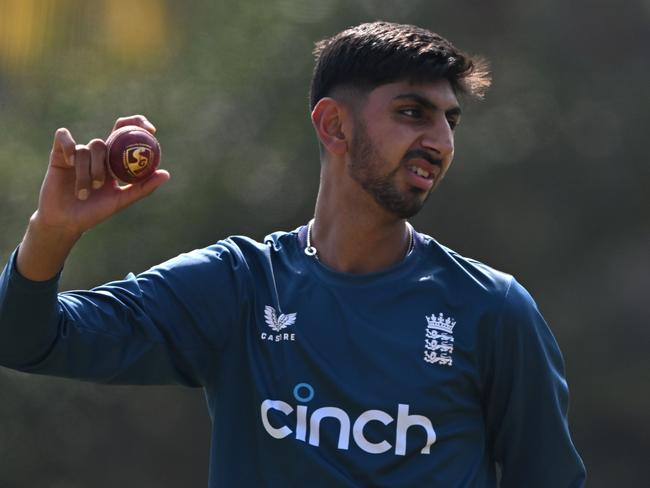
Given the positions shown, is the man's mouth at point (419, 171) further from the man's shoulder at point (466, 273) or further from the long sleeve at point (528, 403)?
the long sleeve at point (528, 403)

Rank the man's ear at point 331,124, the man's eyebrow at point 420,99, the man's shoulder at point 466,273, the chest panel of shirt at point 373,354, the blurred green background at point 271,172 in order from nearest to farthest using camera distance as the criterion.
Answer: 1. the chest panel of shirt at point 373,354
2. the man's shoulder at point 466,273
3. the man's eyebrow at point 420,99
4. the man's ear at point 331,124
5. the blurred green background at point 271,172

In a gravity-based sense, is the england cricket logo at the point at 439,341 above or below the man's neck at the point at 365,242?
below

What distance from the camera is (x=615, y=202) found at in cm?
1412

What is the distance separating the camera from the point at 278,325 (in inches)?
160

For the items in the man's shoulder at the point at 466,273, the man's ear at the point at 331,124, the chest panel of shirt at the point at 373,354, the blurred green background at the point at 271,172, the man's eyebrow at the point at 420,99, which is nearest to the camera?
the chest panel of shirt at the point at 373,354

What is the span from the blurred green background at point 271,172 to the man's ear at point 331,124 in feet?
28.0

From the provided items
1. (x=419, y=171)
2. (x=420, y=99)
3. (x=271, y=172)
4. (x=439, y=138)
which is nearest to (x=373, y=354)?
(x=419, y=171)

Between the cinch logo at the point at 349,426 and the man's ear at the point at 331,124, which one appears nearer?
the cinch logo at the point at 349,426

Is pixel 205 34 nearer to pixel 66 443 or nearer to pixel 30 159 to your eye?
pixel 30 159

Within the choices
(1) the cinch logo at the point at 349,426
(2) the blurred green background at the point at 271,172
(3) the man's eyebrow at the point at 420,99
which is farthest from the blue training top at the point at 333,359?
(2) the blurred green background at the point at 271,172

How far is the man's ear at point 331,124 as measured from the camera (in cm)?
437

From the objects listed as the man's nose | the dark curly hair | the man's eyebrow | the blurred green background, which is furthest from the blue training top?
the blurred green background

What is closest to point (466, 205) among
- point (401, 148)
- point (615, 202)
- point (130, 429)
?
point (615, 202)

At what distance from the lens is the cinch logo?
3852mm
